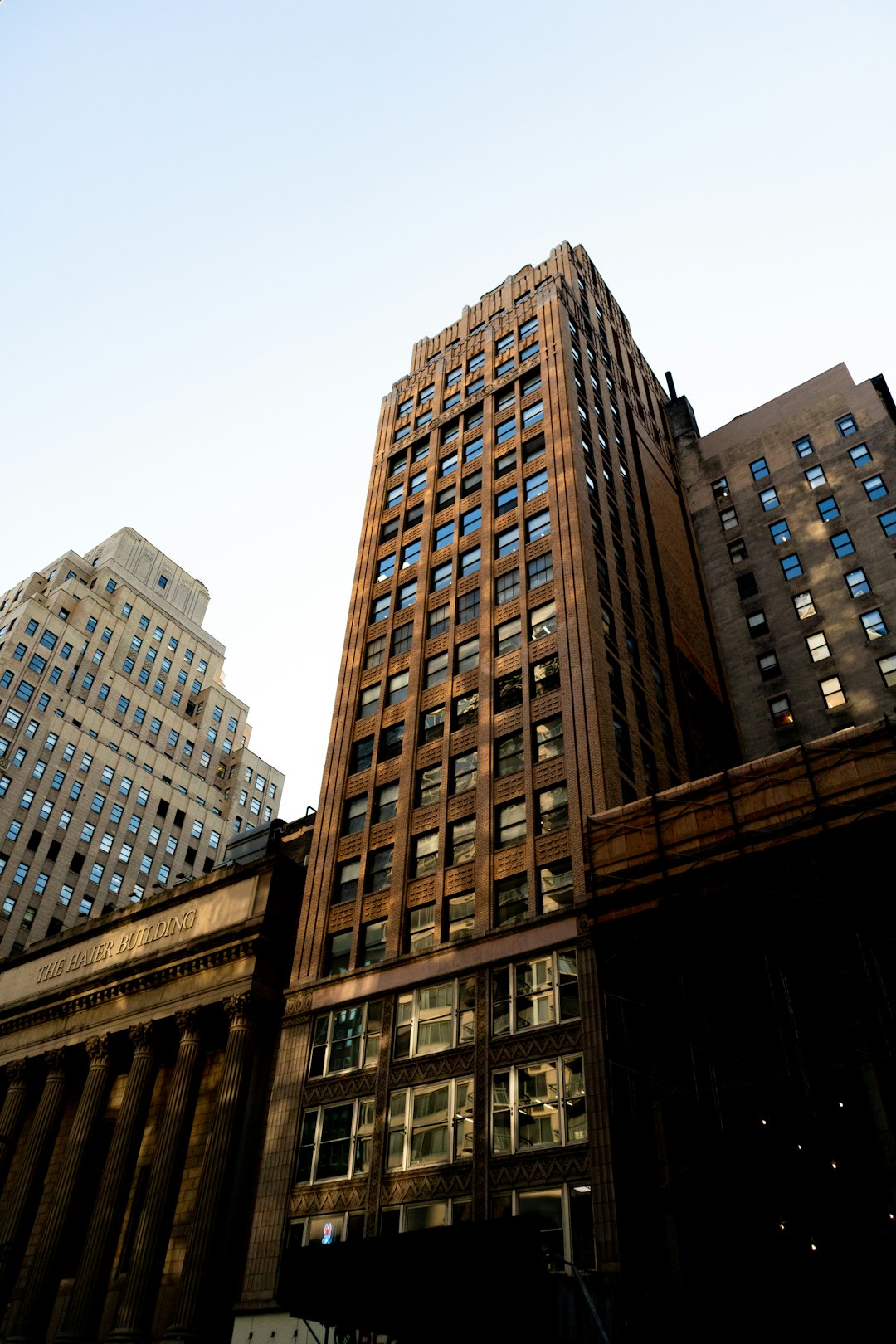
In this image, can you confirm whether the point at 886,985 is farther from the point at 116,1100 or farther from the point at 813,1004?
the point at 116,1100

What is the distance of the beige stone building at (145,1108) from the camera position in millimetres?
38438

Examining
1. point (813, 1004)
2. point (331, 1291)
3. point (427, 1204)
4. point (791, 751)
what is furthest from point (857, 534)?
point (331, 1291)

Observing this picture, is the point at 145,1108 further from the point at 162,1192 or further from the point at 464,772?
the point at 464,772

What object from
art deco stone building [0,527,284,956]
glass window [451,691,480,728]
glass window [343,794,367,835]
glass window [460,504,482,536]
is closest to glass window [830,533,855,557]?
glass window [460,504,482,536]

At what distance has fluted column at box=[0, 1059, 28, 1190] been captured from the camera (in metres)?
49.6

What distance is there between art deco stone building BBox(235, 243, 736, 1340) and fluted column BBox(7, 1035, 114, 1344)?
490 inches

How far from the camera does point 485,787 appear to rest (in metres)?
41.2

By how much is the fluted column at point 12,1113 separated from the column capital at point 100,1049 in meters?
5.93

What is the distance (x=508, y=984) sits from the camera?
3484 cm

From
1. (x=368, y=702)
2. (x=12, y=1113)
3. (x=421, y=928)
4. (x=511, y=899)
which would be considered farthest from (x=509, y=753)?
(x=12, y=1113)

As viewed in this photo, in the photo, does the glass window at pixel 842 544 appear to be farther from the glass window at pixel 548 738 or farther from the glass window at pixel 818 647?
the glass window at pixel 548 738

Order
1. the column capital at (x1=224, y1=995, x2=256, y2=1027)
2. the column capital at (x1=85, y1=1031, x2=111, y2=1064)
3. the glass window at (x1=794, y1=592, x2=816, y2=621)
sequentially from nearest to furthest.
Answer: the column capital at (x1=224, y1=995, x2=256, y2=1027) → the column capital at (x1=85, y1=1031, x2=111, y2=1064) → the glass window at (x1=794, y1=592, x2=816, y2=621)

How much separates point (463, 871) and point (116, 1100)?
2252 cm

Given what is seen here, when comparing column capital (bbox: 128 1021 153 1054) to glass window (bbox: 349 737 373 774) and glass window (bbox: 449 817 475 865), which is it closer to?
glass window (bbox: 349 737 373 774)
